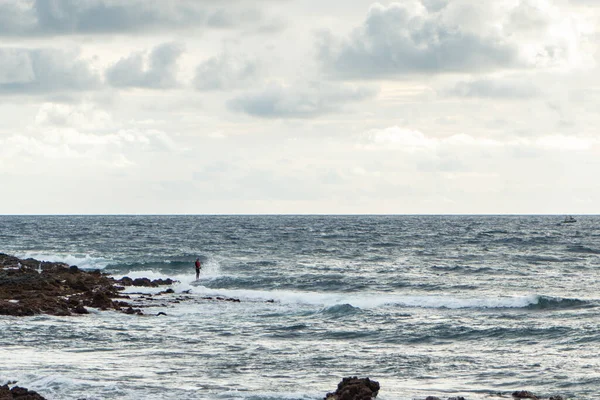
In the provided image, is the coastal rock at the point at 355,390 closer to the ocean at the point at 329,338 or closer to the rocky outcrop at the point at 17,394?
the ocean at the point at 329,338

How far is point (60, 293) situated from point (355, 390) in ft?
84.7

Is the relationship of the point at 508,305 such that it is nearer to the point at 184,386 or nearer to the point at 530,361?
the point at 530,361

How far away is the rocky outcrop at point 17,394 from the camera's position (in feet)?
66.5

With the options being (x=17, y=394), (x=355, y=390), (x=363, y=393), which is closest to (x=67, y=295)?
(x=17, y=394)

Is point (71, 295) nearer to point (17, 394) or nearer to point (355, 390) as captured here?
point (17, 394)

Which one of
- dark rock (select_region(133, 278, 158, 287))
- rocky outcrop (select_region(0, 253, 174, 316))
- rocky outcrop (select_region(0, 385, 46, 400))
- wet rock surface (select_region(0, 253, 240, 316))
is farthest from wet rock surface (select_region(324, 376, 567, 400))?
dark rock (select_region(133, 278, 158, 287))

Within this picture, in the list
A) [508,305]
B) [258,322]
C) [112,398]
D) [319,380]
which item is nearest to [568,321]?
[508,305]

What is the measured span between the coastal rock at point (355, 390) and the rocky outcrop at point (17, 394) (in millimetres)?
7593

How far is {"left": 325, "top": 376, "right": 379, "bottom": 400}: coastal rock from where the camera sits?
808 inches

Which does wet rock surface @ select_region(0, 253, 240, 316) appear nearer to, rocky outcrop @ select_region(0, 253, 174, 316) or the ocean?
rocky outcrop @ select_region(0, 253, 174, 316)

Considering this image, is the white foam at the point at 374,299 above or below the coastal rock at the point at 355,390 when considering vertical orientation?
below

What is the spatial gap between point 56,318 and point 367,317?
14.4 m

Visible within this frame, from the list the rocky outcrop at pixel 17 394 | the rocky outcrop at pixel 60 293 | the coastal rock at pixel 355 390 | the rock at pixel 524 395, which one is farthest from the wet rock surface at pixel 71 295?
the rock at pixel 524 395

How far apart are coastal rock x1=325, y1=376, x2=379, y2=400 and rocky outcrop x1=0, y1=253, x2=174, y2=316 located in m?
19.3
